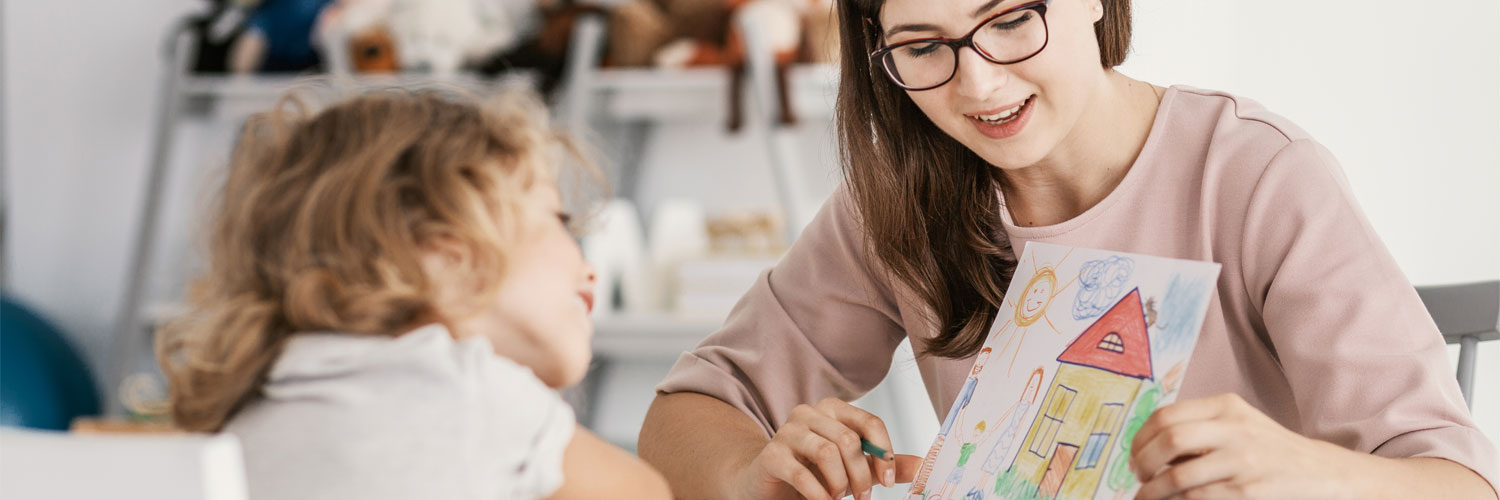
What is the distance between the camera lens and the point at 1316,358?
717 mm

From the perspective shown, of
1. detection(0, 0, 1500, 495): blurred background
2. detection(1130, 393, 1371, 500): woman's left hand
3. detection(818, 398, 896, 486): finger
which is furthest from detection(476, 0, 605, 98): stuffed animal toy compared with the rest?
detection(1130, 393, 1371, 500): woman's left hand

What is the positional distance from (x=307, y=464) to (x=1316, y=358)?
0.60m

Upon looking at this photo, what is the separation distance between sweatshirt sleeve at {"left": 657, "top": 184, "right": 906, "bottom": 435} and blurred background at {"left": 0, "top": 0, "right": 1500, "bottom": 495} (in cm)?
49

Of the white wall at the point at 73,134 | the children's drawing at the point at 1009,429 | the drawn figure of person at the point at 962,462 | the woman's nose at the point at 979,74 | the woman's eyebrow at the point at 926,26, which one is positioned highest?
the woman's eyebrow at the point at 926,26

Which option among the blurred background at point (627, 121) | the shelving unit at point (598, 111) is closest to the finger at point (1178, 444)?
the blurred background at point (627, 121)

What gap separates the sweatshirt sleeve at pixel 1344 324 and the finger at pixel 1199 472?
0.16 metres

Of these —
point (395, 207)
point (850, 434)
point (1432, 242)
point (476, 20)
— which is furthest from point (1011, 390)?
point (476, 20)

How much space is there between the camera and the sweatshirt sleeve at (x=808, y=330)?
987mm

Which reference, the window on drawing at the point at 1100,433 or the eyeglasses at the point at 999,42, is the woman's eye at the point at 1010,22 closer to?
the eyeglasses at the point at 999,42

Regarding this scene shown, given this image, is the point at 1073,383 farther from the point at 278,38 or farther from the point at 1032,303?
the point at 278,38

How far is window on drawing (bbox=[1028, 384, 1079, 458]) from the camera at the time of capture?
0.66 m

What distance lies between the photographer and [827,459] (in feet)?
2.50

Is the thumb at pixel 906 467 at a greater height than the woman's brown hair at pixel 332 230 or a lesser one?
lesser

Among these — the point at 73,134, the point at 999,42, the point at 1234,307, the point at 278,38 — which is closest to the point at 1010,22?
the point at 999,42
